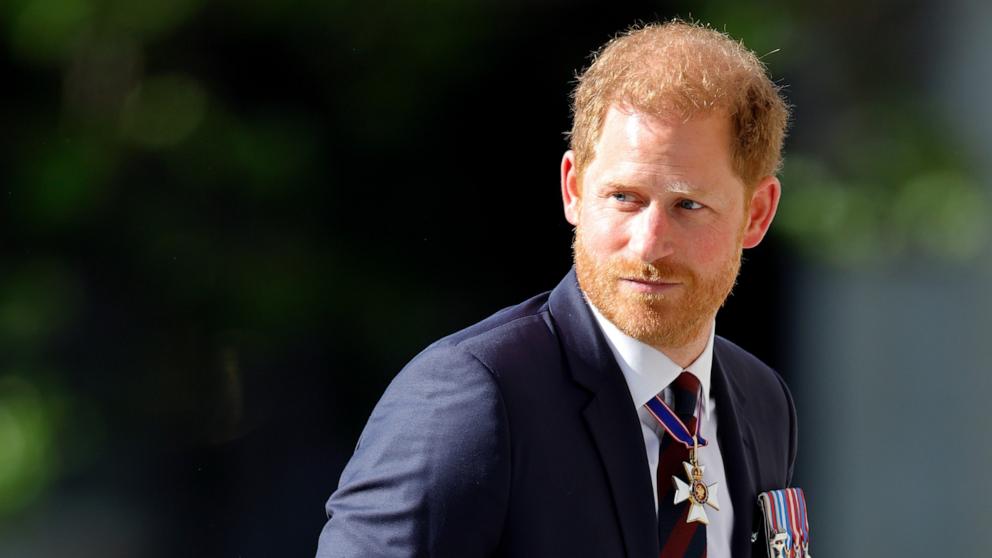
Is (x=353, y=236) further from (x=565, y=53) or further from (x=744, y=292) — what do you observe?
(x=744, y=292)

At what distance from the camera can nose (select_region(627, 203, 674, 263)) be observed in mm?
1785

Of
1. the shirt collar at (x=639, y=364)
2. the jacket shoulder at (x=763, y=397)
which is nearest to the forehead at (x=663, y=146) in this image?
the shirt collar at (x=639, y=364)

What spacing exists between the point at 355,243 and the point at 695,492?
2.24 m

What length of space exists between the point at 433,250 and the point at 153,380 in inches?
37.6

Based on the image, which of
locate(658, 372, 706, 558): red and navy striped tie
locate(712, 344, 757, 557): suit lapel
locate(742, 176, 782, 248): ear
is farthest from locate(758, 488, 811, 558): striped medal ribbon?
locate(742, 176, 782, 248): ear

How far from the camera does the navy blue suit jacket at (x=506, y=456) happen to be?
164 cm

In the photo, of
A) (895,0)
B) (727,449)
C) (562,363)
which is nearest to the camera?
(562,363)

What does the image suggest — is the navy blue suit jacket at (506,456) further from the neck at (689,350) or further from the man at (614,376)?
the neck at (689,350)

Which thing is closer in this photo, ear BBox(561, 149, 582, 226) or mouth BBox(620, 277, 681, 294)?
mouth BBox(620, 277, 681, 294)

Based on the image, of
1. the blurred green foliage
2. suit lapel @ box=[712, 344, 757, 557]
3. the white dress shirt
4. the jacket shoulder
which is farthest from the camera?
the blurred green foliage

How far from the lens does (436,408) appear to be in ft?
5.55

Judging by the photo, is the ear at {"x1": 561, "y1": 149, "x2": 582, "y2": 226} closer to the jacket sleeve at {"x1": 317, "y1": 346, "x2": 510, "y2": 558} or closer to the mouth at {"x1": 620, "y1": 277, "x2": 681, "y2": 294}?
the mouth at {"x1": 620, "y1": 277, "x2": 681, "y2": 294}

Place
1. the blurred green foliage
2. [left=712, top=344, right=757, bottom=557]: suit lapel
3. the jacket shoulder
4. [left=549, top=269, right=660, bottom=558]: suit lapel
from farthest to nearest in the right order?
the blurred green foliage, the jacket shoulder, [left=712, top=344, right=757, bottom=557]: suit lapel, [left=549, top=269, right=660, bottom=558]: suit lapel

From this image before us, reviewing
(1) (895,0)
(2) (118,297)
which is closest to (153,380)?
(2) (118,297)
